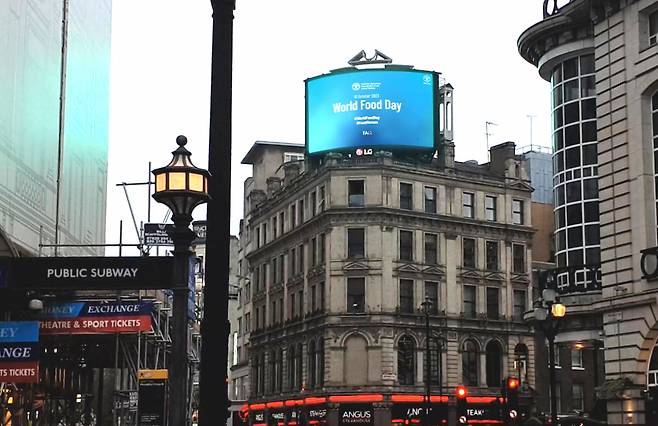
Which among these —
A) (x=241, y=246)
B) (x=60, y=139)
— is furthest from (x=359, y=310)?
(x=60, y=139)

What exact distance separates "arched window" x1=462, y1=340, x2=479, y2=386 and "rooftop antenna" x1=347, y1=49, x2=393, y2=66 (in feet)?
76.1

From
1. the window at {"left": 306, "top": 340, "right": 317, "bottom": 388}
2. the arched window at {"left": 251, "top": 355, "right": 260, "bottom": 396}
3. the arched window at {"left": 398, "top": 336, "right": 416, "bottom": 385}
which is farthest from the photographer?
the arched window at {"left": 251, "top": 355, "right": 260, "bottom": 396}

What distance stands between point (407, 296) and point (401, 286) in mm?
870

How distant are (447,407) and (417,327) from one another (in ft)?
19.9

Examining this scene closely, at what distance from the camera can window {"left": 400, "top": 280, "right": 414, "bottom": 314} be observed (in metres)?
75.8

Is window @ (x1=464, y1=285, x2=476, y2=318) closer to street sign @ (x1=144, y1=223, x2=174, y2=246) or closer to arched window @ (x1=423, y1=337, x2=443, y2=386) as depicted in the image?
arched window @ (x1=423, y1=337, x2=443, y2=386)

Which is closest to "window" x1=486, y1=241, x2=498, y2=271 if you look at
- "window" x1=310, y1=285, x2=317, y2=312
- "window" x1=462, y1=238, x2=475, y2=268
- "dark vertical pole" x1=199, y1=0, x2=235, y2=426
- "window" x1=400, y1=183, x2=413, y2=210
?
→ "window" x1=462, y1=238, x2=475, y2=268

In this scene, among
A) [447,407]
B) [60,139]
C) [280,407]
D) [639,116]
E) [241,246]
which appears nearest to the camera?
[639,116]

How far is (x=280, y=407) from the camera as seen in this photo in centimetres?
8475

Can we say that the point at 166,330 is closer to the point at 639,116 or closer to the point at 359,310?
the point at 639,116

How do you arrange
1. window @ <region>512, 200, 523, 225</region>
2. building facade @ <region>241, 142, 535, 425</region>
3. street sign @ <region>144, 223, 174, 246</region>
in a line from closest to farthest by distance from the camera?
street sign @ <region>144, 223, 174, 246</region> < building facade @ <region>241, 142, 535, 425</region> < window @ <region>512, 200, 523, 225</region>

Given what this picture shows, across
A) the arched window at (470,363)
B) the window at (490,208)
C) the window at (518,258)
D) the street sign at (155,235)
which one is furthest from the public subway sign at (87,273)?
the window at (518,258)

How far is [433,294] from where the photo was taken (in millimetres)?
77125

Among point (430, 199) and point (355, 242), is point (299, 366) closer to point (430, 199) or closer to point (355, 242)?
point (355, 242)
